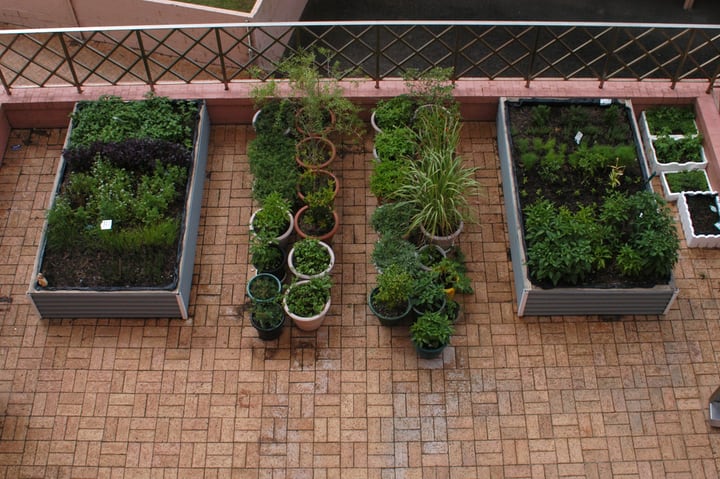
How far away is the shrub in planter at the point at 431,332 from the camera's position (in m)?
7.97

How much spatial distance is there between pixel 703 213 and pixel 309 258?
4610mm

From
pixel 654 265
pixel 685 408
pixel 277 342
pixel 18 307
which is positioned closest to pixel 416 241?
pixel 277 342

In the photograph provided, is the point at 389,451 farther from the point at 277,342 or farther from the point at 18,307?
the point at 18,307

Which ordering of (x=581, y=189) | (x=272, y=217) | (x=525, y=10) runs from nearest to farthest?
(x=272, y=217) < (x=581, y=189) < (x=525, y=10)

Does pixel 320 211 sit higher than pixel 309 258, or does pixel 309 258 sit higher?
pixel 320 211

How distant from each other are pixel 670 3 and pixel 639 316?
20.5 ft

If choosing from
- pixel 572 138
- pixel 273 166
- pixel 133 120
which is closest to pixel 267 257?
pixel 273 166

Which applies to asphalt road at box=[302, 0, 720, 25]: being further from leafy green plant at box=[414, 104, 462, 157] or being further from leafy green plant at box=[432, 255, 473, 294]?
leafy green plant at box=[432, 255, 473, 294]

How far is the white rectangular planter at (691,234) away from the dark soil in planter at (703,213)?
5 cm

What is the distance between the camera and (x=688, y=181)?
9.30m

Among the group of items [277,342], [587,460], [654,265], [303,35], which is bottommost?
[587,460]

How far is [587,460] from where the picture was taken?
25.3ft

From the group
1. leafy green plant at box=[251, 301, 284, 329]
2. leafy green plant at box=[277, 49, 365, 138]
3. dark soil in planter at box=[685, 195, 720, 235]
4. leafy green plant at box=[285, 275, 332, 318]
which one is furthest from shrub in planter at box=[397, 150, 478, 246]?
dark soil in planter at box=[685, 195, 720, 235]

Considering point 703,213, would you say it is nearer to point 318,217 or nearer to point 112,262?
point 318,217
